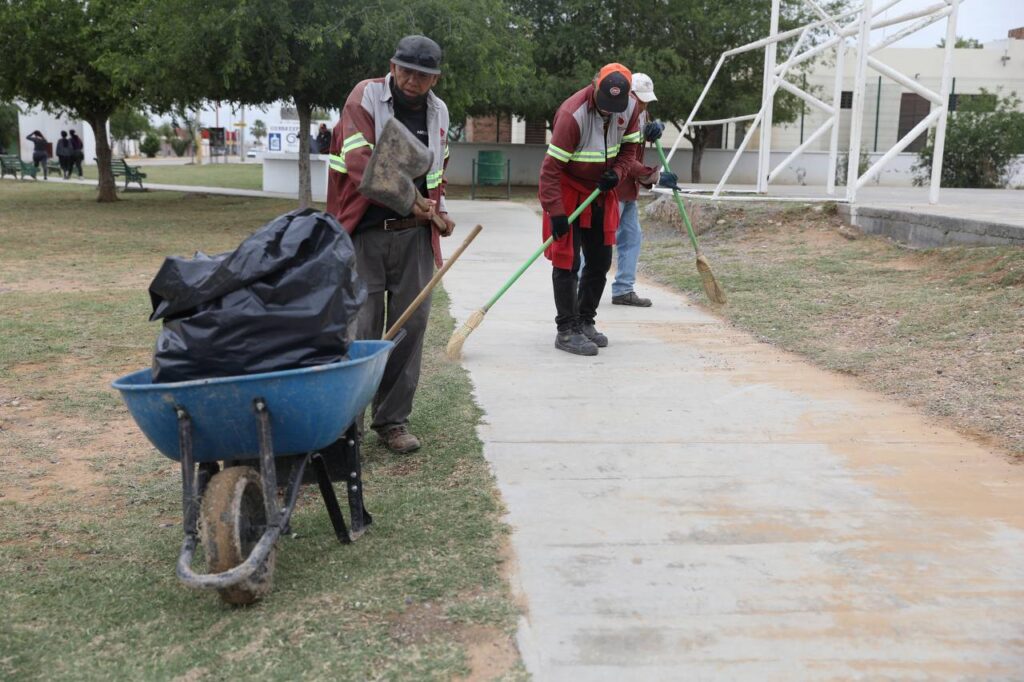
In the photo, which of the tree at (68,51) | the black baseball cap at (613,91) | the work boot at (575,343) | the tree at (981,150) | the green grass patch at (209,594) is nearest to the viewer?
the green grass patch at (209,594)

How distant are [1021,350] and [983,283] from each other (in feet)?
6.69

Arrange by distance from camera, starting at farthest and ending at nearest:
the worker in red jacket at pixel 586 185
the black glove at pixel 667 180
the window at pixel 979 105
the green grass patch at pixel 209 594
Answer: the window at pixel 979 105
the black glove at pixel 667 180
the worker in red jacket at pixel 586 185
the green grass patch at pixel 209 594

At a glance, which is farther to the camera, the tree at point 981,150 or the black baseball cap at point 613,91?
the tree at point 981,150

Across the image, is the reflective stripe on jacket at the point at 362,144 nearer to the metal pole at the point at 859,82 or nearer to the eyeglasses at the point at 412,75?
the eyeglasses at the point at 412,75

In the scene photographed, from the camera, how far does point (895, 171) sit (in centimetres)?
2936

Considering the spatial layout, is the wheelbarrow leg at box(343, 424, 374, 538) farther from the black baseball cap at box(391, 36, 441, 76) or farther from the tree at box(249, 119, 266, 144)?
the tree at box(249, 119, 266, 144)

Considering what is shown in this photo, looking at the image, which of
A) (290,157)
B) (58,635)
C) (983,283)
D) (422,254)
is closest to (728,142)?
(290,157)

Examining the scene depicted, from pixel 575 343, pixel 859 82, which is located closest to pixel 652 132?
pixel 575 343

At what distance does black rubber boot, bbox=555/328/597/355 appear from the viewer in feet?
22.2

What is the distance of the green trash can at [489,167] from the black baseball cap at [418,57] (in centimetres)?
2238

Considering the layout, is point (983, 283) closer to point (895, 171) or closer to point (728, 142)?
point (895, 171)

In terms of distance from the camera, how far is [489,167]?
2666cm

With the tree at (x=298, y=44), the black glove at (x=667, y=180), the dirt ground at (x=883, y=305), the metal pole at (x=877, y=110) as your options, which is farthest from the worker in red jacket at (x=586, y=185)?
the metal pole at (x=877, y=110)

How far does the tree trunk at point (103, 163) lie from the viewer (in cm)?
2253
